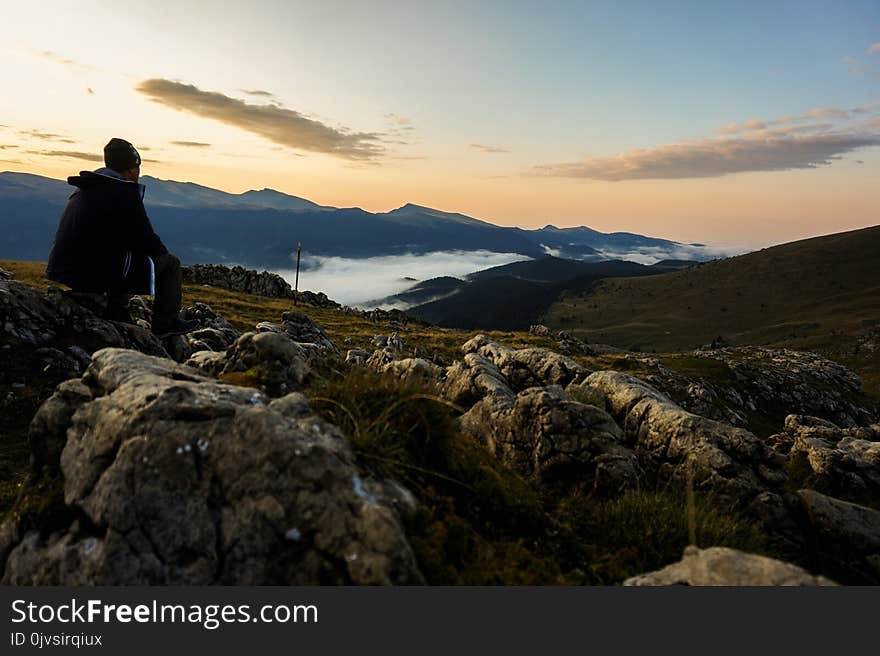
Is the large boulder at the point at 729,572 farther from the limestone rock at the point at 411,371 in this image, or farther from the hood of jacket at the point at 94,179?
the hood of jacket at the point at 94,179

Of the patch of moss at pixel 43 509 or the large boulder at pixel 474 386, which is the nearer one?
the patch of moss at pixel 43 509

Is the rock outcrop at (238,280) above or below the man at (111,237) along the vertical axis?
below

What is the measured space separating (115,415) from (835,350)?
134129 millimetres

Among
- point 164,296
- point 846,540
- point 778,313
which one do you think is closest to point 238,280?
point 164,296

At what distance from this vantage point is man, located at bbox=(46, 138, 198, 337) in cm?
962

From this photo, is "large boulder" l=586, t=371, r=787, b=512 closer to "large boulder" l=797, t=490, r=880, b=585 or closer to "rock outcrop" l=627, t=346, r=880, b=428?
"large boulder" l=797, t=490, r=880, b=585

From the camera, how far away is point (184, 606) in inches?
165

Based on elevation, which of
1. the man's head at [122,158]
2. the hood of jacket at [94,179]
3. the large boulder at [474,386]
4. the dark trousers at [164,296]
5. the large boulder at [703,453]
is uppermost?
the man's head at [122,158]

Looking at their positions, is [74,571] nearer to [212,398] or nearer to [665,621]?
[212,398]

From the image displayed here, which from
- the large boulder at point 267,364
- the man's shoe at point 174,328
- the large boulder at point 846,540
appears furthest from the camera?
the man's shoe at point 174,328

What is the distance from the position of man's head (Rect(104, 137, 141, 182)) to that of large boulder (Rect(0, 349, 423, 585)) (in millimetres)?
6732

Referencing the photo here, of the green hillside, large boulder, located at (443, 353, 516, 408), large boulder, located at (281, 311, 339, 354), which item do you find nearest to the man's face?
large boulder, located at (443, 353, 516, 408)

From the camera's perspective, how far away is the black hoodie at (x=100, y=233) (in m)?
9.61

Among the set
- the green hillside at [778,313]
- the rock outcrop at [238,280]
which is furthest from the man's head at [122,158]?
the green hillside at [778,313]
